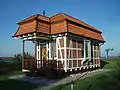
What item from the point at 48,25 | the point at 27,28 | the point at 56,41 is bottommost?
the point at 56,41

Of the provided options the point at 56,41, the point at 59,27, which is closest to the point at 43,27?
the point at 59,27

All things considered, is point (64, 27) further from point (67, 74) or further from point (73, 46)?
point (67, 74)

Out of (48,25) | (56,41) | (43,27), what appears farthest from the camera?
(48,25)

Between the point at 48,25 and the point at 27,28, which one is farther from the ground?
the point at 48,25

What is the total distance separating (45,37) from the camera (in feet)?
51.3

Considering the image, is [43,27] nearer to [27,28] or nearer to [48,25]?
[48,25]

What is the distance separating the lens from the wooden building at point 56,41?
1502 cm

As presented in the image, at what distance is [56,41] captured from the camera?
624 inches

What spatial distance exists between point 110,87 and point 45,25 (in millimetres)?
8652

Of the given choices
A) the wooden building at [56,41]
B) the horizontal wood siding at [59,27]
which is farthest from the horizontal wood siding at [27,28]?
the horizontal wood siding at [59,27]

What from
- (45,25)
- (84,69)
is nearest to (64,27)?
(45,25)

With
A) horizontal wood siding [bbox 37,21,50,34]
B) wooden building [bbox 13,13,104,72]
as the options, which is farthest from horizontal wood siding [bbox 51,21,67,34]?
horizontal wood siding [bbox 37,21,50,34]

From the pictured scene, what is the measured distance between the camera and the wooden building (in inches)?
591

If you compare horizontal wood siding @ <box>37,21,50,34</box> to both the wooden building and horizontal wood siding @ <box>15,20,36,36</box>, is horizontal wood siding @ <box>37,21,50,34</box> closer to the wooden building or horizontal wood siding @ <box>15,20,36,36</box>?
the wooden building
